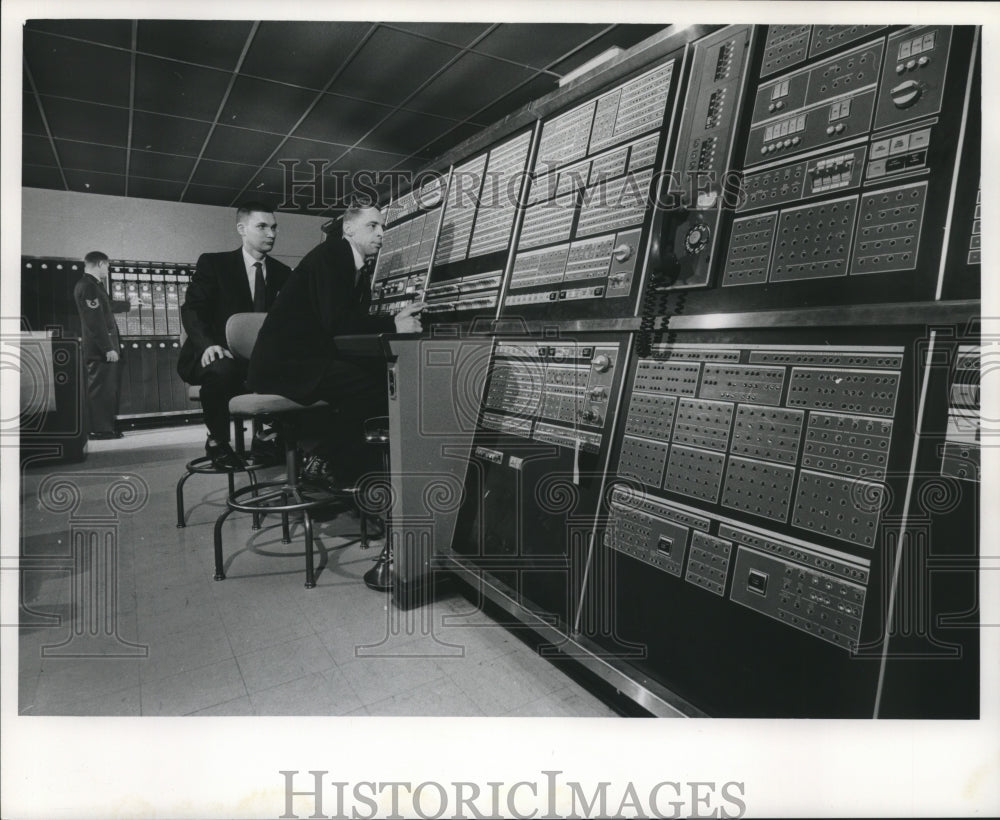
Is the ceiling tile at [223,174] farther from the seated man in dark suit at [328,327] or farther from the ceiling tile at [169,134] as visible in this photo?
the seated man in dark suit at [328,327]

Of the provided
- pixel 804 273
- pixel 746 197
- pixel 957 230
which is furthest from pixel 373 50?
pixel 957 230

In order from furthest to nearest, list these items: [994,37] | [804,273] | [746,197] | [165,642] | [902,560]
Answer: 1. [165,642]
2. [746,197]
3. [804,273]
4. [994,37]
5. [902,560]

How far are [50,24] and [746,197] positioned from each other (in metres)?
1.95

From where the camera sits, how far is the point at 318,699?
58.5 inches

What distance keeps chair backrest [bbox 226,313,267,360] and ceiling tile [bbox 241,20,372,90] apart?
1.23 metres

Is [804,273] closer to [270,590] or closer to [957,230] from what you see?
[957,230]

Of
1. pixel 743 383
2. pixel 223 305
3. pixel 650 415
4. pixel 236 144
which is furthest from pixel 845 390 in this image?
pixel 236 144

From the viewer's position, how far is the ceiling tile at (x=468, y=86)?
3.09 m

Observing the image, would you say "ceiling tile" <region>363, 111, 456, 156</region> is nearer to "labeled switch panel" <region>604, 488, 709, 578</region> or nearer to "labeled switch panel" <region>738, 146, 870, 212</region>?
"labeled switch panel" <region>738, 146, 870, 212</region>

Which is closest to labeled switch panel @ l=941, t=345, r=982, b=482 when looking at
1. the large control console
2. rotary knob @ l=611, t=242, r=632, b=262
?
the large control console

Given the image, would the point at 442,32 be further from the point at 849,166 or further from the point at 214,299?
the point at 849,166

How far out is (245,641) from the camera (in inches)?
70.2

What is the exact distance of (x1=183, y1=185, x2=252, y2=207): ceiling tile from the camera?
3.40 meters

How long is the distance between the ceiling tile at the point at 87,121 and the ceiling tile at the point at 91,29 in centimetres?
93
